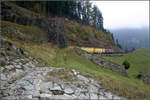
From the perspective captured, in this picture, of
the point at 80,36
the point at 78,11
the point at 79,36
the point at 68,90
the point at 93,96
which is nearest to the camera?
the point at 93,96

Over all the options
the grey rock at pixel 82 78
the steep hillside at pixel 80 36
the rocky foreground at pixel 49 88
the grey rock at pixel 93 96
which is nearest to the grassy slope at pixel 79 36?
the steep hillside at pixel 80 36

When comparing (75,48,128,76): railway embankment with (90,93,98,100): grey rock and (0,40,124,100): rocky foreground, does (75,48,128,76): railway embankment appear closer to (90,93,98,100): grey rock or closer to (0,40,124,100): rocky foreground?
(0,40,124,100): rocky foreground

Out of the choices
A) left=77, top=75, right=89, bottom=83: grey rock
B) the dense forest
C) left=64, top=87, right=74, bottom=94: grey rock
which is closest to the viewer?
left=64, top=87, right=74, bottom=94: grey rock

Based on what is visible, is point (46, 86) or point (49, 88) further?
point (46, 86)

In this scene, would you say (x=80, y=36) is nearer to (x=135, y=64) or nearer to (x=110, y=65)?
(x=135, y=64)

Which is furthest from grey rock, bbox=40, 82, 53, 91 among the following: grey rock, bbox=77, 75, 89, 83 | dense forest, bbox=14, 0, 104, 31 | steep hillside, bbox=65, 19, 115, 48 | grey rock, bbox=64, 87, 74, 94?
dense forest, bbox=14, 0, 104, 31

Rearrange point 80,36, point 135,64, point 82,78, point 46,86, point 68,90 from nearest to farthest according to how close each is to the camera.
→ point 68,90
point 46,86
point 82,78
point 135,64
point 80,36

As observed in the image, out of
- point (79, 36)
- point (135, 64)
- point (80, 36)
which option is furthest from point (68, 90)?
point (80, 36)

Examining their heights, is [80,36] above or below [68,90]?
above

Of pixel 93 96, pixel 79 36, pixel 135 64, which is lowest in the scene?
pixel 135 64

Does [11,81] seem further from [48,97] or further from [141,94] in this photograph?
[141,94]

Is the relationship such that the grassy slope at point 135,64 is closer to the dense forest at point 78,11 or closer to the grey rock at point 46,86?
the grey rock at point 46,86

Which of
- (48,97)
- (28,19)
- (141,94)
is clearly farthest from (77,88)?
(28,19)

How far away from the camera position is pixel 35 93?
4738 millimetres
